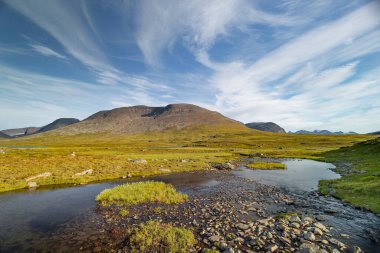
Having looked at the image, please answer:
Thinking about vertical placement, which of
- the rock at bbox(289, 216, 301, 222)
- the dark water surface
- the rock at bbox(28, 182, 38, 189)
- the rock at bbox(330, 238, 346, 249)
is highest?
the rock at bbox(289, 216, 301, 222)

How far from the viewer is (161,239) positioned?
1494 centimetres

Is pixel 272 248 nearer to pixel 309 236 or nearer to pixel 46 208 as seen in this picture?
pixel 309 236

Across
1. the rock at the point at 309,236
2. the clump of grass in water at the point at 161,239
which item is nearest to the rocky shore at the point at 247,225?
the rock at the point at 309,236

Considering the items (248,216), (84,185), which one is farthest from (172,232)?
(84,185)

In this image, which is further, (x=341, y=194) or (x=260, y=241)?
(x=341, y=194)

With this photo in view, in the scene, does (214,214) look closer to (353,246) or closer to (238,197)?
(238,197)

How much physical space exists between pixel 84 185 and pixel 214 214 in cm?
2511

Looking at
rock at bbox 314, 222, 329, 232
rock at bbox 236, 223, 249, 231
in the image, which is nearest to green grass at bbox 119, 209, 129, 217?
rock at bbox 236, 223, 249, 231

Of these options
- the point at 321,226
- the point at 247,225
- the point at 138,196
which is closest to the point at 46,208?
the point at 138,196

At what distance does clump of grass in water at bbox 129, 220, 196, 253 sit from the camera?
45.8 feet

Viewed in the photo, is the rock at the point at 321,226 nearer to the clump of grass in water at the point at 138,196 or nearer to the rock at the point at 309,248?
the rock at the point at 309,248

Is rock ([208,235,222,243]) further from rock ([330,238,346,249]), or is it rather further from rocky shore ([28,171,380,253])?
rock ([330,238,346,249])

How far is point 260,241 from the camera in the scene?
14.4m

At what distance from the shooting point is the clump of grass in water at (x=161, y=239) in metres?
13.9
